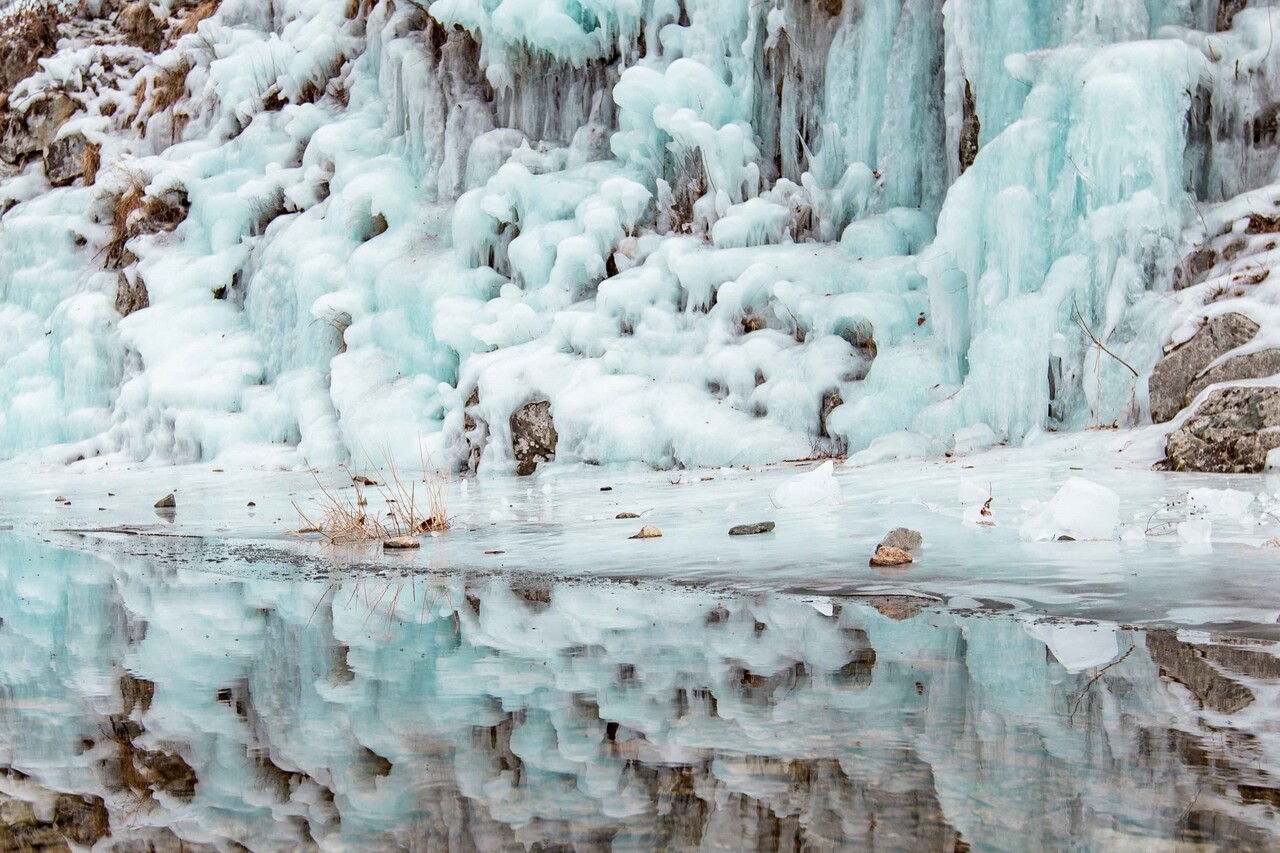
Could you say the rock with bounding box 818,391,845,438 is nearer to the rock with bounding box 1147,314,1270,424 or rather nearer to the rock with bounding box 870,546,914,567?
the rock with bounding box 1147,314,1270,424

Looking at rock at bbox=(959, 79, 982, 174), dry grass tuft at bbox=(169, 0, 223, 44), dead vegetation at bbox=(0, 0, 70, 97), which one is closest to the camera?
rock at bbox=(959, 79, 982, 174)

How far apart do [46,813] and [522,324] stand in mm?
7983

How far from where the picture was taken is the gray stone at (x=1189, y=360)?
247 inches

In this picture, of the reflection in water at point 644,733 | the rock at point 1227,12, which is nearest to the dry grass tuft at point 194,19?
the rock at point 1227,12

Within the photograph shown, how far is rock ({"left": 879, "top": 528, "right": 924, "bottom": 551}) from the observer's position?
13.2 feet

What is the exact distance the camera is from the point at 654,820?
165cm

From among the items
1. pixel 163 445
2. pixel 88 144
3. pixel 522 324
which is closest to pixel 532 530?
pixel 522 324

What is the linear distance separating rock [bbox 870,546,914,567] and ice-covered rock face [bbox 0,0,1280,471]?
3.41m

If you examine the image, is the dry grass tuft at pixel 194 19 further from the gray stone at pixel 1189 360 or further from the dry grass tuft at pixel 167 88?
the gray stone at pixel 1189 360

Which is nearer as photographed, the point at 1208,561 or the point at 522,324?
the point at 1208,561

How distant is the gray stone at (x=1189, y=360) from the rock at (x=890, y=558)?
3223 mm

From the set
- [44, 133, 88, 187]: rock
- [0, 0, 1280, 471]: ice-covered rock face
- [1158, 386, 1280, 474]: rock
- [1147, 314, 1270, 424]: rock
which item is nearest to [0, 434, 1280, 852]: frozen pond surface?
[1158, 386, 1280, 474]: rock

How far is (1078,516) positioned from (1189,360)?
2.78m

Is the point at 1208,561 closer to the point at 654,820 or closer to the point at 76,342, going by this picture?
the point at 654,820
